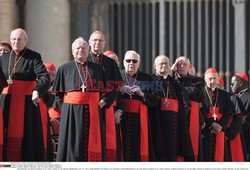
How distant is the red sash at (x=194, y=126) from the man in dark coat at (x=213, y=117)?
0.48m

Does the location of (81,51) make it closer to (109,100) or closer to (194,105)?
(109,100)

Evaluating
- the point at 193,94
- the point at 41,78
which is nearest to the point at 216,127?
the point at 193,94

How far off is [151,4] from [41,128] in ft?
21.7

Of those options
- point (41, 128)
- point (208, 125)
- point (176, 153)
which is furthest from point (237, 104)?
point (41, 128)

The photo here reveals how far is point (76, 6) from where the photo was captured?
1902 centimetres

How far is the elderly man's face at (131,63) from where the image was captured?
13.3m

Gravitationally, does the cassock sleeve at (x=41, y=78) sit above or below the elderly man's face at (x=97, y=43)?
below

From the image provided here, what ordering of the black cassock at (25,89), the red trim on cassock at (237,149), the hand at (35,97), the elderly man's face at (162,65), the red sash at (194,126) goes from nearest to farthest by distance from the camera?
the hand at (35,97)
the black cassock at (25,89)
the elderly man's face at (162,65)
the red sash at (194,126)
the red trim on cassock at (237,149)

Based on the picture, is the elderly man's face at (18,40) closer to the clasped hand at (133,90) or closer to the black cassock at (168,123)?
the clasped hand at (133,90)

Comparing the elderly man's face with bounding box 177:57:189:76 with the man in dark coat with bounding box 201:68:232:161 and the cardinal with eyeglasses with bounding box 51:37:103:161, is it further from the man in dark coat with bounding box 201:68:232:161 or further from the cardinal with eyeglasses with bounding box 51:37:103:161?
the cardinal with eyeglasses with bounding box 51:37:103:161

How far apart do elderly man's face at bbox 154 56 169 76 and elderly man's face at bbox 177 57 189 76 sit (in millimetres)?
629

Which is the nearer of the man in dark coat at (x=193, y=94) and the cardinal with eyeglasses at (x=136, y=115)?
the cardinal with eyeglasses at (x=136, y=115)

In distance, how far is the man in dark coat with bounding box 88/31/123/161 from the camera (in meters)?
12.6

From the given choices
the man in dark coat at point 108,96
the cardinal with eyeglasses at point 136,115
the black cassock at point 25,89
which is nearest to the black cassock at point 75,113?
the man in dark coat at point 108,96
